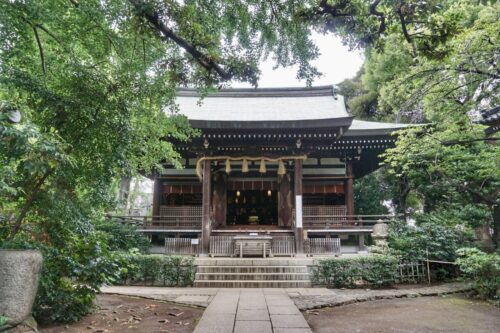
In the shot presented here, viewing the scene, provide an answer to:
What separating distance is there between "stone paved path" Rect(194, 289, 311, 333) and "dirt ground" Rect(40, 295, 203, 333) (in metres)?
0.30

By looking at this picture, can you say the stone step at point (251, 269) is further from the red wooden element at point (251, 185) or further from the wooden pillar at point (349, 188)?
the red wooden element at point (251, 185)

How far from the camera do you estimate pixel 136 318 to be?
179 inches

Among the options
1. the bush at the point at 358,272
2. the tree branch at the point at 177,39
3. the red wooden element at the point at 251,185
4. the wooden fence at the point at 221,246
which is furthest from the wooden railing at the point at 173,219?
the tree branch at the point at 177,39

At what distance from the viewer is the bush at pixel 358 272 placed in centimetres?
716

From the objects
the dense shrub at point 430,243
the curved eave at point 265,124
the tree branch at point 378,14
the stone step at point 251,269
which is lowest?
the stone step at point 251,269

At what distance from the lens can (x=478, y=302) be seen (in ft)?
19.0

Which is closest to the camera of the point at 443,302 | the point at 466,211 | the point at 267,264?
the point at 443,302

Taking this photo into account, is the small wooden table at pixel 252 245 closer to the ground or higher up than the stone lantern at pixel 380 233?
closer to the ground

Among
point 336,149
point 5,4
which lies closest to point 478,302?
point 336,149

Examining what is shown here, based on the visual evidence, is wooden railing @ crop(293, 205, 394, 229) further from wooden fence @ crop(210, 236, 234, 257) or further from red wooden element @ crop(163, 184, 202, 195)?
red wooden element @ crop(163, 184, 202, 195)

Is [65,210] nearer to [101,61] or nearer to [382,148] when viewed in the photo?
[101,61]

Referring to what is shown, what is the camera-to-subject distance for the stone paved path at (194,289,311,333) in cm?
386

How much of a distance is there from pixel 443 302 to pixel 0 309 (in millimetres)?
6687

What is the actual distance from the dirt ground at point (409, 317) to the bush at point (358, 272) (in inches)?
44.5
